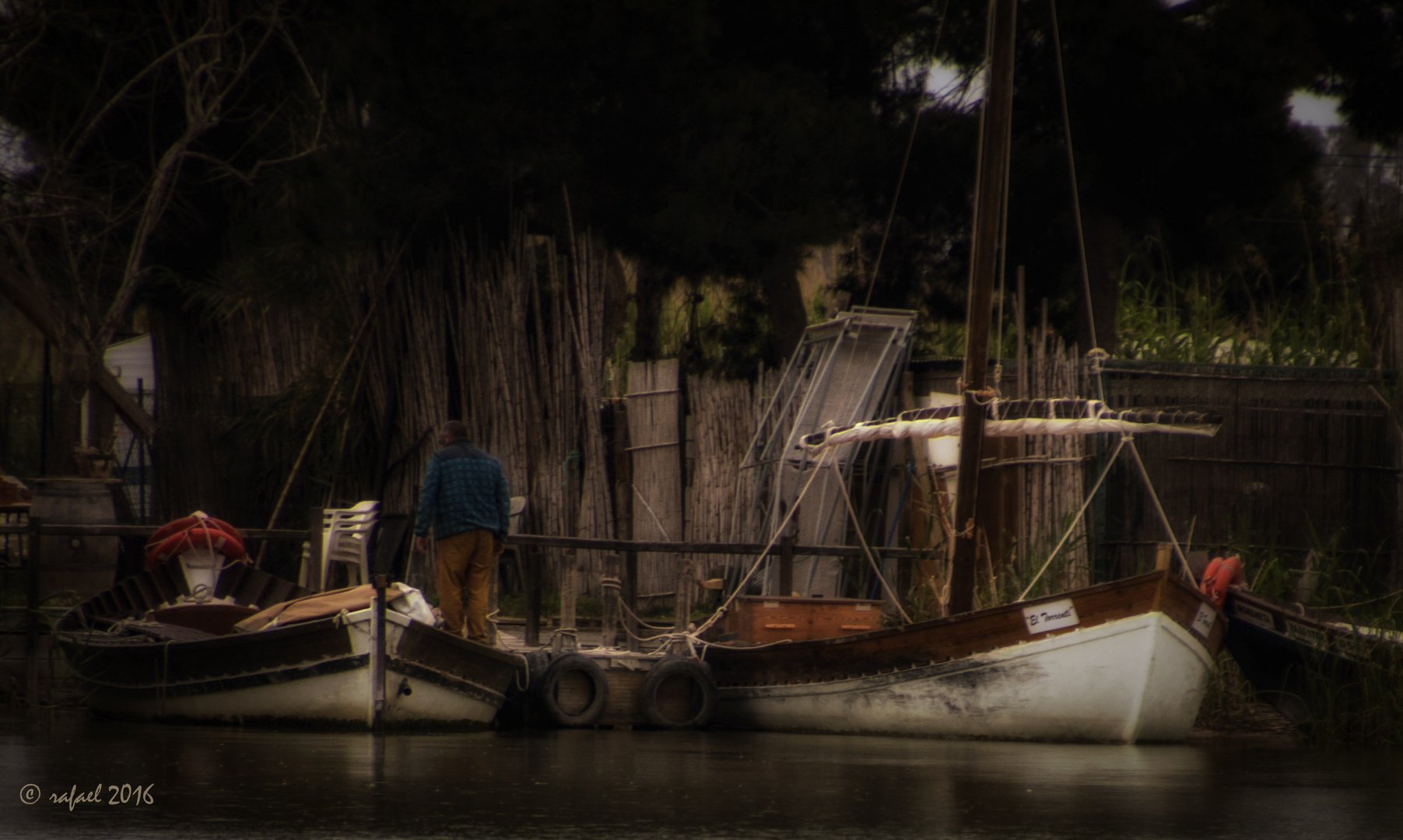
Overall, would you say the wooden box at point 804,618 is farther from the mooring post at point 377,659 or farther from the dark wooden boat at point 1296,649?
the mooring post at point 377,659

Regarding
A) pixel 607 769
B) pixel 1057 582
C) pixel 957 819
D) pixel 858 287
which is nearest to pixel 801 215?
pixel 858 287

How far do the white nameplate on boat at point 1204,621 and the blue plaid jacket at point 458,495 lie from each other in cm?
460

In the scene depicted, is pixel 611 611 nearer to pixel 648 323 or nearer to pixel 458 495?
pixel 458 495

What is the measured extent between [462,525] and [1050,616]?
392cm

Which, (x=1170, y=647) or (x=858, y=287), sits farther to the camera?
(x=858, y=287)

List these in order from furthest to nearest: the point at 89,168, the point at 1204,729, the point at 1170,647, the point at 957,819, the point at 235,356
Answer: the point at 235,356 < the point at 89,168 < the point at 1204,729 < the point at 1170,647 < the point at 957,819

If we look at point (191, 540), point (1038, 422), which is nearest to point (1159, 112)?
point (1038, 422)

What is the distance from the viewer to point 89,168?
61.9 ft

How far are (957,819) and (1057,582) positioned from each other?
5.54m

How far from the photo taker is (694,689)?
11805mm

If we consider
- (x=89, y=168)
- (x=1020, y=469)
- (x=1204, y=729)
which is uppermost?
(x=89, y=168)

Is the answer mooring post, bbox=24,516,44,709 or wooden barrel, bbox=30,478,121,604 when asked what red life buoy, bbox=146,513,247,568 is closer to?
wooden barrel, bbox=30,478,121,604

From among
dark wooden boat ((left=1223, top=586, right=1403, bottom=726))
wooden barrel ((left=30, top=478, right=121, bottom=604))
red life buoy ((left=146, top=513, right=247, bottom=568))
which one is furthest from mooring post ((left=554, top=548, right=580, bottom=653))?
dark wooden boat ((left=1223, top=586, right=1403, bottom=726))

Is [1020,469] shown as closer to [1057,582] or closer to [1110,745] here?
[1057,582]
